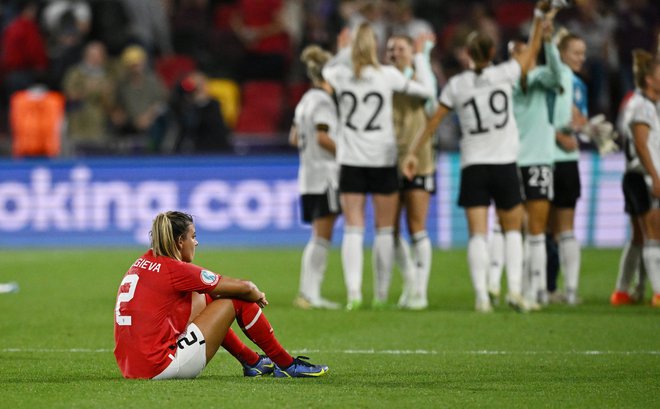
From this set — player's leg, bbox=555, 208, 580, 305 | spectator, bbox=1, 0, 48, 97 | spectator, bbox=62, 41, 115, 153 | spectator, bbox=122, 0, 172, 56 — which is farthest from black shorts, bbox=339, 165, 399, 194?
spectator, bbox=122, 0, 172, 56

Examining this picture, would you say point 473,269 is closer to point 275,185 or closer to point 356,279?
point 356,279

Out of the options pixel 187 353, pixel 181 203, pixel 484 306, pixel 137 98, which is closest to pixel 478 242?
pixel 484 306

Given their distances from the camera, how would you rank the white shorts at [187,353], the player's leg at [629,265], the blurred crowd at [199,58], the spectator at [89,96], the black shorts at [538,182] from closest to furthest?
the white shorts at [187,353]
the black shorts at [538,182]
the player's leg at [629,265]
the blurred crowd at [199,58]
the spectator at [89,96]

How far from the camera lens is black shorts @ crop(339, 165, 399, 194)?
1215 centimetres

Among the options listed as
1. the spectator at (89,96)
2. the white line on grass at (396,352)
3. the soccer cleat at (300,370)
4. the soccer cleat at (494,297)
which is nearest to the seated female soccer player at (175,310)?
the soccer cleat at (300,370)

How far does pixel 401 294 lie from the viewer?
45.9 ft

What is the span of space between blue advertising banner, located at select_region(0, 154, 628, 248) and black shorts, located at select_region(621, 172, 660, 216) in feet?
19.9

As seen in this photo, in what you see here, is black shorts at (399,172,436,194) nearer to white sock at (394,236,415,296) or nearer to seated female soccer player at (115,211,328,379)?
white sock at (394,236,415,296)

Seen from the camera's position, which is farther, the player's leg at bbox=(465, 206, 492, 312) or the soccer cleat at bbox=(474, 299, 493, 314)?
the soccer cleat at bbox=(474, 299, 493, 314)

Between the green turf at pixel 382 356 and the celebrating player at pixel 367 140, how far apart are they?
0.79m

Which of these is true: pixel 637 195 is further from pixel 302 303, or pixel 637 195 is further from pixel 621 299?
pixel 302 303

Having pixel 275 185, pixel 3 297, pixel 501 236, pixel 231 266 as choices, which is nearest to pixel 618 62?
pixel 275 185

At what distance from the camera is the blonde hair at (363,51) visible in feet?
39.3

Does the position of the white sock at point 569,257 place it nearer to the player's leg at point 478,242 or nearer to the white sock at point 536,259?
the white sock at point 536,259
